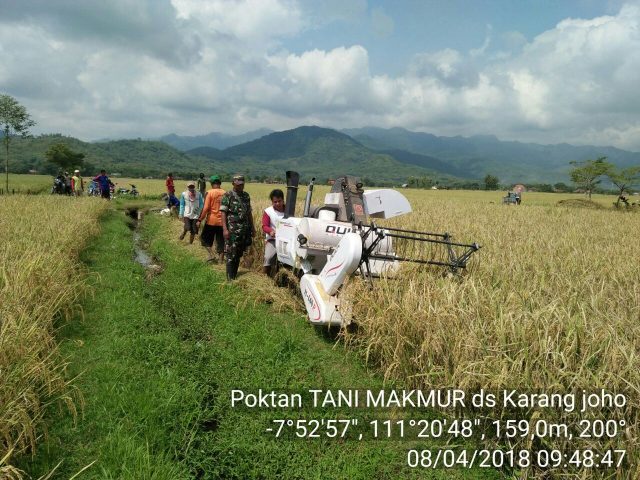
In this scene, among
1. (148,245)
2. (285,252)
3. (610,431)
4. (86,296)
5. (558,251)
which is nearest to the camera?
(610,431)

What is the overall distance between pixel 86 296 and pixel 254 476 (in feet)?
16.3

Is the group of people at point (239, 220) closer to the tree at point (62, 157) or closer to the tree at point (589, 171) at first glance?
the tree at point (589, 171)

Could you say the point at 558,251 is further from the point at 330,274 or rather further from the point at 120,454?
the point at 120,454

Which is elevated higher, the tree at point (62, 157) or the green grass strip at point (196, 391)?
the tree at point (62, 157)

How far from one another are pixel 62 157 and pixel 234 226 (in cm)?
7499

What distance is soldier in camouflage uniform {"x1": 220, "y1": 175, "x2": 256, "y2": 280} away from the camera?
7797 millimetres

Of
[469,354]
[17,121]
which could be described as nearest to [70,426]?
[469,354]

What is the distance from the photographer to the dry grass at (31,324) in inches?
118

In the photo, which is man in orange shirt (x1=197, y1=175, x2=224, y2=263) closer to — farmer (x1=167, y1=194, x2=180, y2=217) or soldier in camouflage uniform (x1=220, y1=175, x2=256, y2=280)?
soldier in camouflage uniform (x1=220, y1=175, x2=256, y2=280)

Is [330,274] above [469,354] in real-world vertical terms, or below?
above

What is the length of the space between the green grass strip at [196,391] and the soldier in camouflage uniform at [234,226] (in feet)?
2.65

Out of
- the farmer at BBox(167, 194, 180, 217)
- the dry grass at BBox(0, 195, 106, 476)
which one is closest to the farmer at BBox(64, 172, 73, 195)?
the farmer at BBox(167, 194, 180, 217)

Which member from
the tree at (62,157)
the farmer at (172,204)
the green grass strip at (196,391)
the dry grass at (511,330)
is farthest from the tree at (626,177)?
the tree at (62,157)

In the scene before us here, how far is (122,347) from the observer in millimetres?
4871
